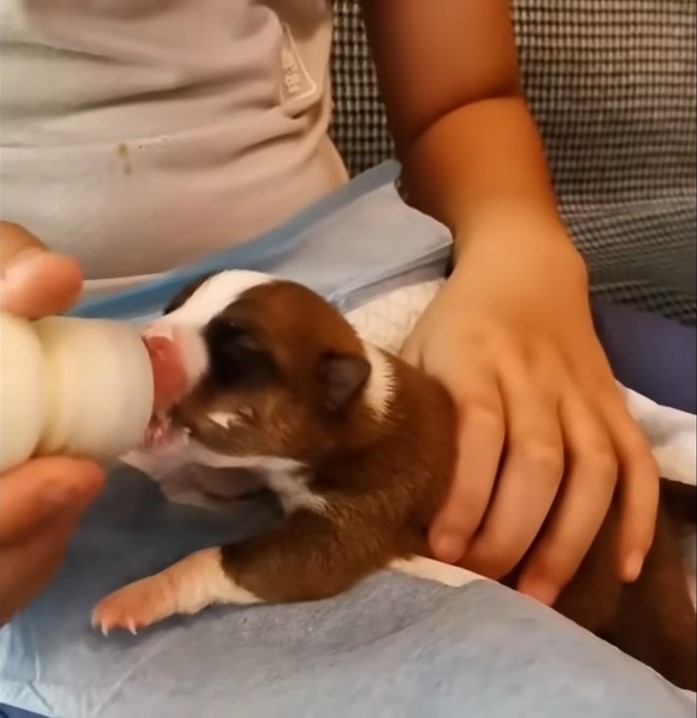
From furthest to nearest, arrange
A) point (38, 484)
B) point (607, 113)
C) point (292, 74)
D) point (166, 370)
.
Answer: point (607, 113) < point (292, 74) < point (166, 370) < point (38, 484)

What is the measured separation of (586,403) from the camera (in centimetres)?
74

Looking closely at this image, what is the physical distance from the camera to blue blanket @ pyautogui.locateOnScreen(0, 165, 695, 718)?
1.65 ft

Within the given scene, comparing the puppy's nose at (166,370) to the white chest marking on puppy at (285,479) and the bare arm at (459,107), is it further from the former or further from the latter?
the bare arm at (459,107)

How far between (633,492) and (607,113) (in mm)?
665

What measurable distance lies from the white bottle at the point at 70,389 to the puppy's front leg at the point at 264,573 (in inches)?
4.9

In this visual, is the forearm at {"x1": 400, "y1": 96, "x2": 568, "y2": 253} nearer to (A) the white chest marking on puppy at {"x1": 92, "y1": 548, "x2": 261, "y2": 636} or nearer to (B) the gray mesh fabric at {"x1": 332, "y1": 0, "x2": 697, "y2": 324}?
(B) the gray mesh fabric at {"x1": 332, "y1": 0, "x2": 697, "y2": 324}

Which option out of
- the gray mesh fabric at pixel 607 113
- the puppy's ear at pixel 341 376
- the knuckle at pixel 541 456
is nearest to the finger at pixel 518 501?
the knuckle at pixel 541 456

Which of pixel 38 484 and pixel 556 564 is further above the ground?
pixel 38 484

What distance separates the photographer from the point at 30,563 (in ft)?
1.57

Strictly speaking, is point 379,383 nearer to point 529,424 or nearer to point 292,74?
point 529,424

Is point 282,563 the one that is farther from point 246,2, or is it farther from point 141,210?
point 246,2

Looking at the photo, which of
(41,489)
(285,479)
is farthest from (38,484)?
(285,479)

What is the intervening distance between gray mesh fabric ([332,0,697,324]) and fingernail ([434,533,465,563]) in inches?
20.3

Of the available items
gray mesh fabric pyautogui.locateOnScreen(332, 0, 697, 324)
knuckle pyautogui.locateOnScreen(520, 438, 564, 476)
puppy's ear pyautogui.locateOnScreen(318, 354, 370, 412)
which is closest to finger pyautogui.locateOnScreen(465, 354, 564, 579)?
knuckle pyautogui.locateOnScreen(520, 438, 564, 476)
